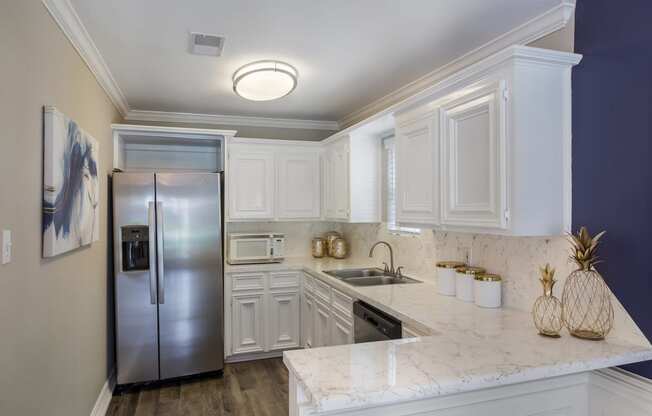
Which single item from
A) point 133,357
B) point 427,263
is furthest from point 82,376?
point 427,263

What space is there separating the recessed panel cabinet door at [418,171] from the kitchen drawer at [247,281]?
5.46ft

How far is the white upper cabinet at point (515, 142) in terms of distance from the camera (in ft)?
5.93

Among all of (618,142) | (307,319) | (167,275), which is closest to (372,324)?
(307,319)

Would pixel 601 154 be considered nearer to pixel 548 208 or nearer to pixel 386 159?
pixel 548 208

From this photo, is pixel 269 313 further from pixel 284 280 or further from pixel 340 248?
pixel 340 248

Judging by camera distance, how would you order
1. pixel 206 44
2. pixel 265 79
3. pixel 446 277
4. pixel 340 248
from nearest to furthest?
pixel 206 44, pixel 446 277, pixel 265 79, pixel 340 248

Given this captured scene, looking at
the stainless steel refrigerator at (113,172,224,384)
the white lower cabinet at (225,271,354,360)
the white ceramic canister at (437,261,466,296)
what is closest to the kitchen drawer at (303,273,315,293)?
the white lower cabinet at (225,271,354,360)

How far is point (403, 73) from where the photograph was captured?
9.64 feet

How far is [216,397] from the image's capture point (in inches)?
124

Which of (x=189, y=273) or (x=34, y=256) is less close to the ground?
(x=34, y=256)

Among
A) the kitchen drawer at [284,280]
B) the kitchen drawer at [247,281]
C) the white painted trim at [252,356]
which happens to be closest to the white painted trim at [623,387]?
the kitchen drawer at [284,280]

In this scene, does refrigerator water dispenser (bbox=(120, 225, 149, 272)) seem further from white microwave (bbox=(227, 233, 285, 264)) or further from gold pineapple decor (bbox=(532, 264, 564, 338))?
gold pineapple decor (bbox=(532, 264, 564, 338))

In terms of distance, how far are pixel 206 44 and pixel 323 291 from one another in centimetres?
207

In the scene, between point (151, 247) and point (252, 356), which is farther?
point (252, 356)
